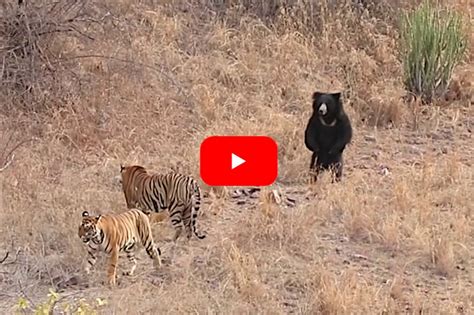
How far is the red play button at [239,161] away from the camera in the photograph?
23.3 feet

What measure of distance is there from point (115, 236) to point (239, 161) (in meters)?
2.16

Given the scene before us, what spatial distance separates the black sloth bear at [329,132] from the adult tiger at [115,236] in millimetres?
1929

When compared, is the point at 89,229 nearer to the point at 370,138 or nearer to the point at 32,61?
the point at 32,61

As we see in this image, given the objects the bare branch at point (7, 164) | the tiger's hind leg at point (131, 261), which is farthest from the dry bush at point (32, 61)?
the tiger's hind leg at point (131, 261)

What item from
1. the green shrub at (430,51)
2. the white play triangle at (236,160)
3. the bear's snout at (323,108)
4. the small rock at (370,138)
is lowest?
the white play triangle at (236,160)

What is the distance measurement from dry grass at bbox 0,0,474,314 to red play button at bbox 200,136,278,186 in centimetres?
11

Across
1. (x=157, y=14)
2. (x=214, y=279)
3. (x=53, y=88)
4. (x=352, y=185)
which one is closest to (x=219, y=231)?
(x=214, y=279)

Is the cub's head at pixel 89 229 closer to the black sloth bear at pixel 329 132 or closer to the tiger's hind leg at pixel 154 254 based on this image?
the tiger's hind leg at pixel 154 254

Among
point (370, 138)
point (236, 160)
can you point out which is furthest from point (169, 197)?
point (370, 138)

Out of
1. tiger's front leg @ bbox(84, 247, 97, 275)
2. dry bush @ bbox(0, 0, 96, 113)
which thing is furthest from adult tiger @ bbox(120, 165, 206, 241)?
dry bush @ bbox(0, 0, 96, 113)

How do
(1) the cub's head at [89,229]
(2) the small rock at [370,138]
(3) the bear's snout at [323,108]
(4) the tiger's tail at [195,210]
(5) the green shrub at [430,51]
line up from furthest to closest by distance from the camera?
1. (5) the green shrub at [430,51]
2. (2) the small rock at [370,138]
3. (3) the bear's snout at [323,108]
4. (4) the tiger's tail at [195,210]
5. (1) the cub's head at [89,229]

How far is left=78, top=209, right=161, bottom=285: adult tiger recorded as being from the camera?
536 centimetres

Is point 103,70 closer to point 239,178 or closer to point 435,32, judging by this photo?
point 239,178

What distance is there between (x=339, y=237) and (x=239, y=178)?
1214 millimetres
